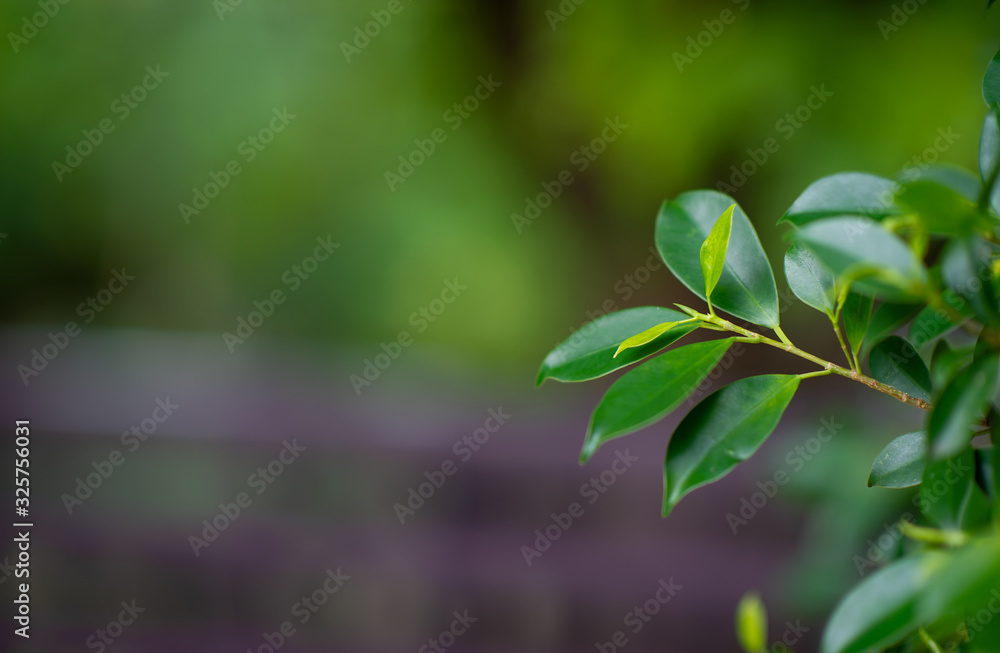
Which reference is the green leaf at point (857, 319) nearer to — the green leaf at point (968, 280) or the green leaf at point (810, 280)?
the green leaf at point (810, 280)

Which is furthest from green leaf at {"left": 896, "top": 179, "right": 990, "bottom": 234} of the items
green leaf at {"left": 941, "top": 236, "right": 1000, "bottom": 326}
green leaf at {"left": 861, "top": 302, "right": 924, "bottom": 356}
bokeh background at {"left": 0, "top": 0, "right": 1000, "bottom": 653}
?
bokeh background at {"left": 0, "top": 0, "right": 1000, "bottom": 653}

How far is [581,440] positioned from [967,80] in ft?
4.75

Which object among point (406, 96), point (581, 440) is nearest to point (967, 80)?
point (581, 440)

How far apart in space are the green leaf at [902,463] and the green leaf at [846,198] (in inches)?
5.0

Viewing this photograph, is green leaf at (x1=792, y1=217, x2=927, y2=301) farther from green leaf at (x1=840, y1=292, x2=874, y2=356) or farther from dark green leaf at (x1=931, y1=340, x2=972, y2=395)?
green leaf at (x1=840, y1=292, x2=874, y2=356)

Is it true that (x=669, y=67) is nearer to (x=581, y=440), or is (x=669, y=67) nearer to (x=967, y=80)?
(x=967, y=80)

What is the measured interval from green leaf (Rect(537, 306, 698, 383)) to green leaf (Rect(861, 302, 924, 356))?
90mm

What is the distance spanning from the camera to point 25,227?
2.97 meters

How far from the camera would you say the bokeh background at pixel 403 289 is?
6.01 feet

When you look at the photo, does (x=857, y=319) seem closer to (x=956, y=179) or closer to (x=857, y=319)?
(x=857, y=319)

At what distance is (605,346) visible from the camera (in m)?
0.38

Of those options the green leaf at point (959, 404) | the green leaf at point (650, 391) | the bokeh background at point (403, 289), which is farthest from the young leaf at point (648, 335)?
the bokeh background at point (403, 289)

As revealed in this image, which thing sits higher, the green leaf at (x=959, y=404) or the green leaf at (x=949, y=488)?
the green leaf at (x=959, y=404)

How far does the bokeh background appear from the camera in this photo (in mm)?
1833
